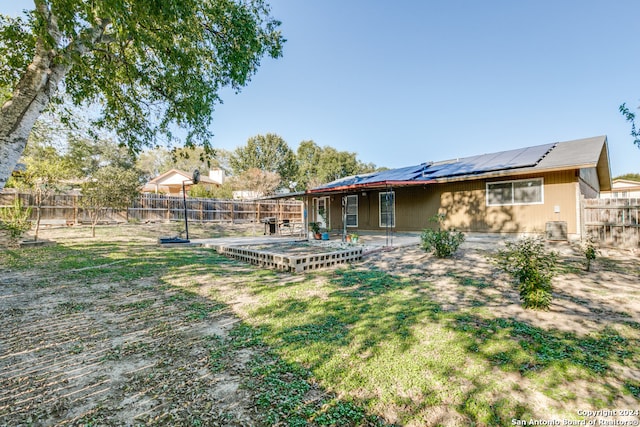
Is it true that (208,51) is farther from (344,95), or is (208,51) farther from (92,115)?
(344,95)

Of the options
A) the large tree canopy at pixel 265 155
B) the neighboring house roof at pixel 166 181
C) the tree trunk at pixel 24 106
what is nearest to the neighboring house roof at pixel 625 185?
the large tree canopy at pixel 265 155

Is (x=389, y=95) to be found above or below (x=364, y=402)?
above

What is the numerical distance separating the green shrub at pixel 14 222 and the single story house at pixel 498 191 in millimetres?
9771

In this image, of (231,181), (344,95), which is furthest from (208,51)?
(231,181)

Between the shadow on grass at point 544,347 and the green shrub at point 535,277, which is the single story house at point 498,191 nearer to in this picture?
the green shrub at point 535,277

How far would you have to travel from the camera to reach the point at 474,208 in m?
11.1

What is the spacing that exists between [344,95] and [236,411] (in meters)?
22.7

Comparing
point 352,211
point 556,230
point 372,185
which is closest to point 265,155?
point 352,211

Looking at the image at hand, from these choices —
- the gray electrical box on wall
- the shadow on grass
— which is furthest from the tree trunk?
the gray electrical box on wall

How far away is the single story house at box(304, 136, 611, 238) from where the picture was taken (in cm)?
910

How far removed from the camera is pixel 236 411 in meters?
1.94

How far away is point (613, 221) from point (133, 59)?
13.4 metres

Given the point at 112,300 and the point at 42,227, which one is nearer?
the point at 112,300

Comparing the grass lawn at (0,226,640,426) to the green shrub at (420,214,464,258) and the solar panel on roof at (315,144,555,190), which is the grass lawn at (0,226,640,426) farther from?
the solar panel on roof at (315,144,555,190)
